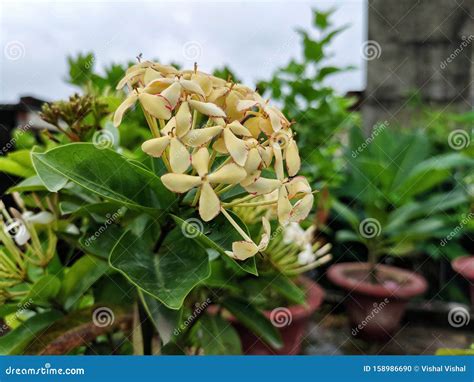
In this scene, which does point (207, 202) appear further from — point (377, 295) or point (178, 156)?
point (377, 295)

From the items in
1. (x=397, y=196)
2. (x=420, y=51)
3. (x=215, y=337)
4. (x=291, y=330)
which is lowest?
(x=291, y=330)

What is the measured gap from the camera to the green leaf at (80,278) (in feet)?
1.67

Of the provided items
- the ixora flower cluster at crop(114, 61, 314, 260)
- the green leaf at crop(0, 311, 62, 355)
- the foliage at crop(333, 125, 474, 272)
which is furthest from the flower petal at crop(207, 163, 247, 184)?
the foliage at crop(333, 125, 474, 272)

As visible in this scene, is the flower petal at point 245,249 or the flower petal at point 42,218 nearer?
the flower petal at point 245,249

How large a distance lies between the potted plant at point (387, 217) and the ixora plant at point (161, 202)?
3.55 feet

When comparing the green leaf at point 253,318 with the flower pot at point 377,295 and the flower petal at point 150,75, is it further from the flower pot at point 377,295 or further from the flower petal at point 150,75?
the flower pot at point 377,295

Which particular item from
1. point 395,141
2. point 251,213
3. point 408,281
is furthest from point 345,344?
point 251,213

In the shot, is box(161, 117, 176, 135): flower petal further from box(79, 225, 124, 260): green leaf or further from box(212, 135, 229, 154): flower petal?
box(79, 225, 124, 260): green leaf

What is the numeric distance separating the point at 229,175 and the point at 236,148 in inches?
0.8

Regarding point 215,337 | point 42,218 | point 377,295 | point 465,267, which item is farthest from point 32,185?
point 465,267

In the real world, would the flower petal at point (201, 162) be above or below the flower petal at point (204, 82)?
below

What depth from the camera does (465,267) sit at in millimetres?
1531

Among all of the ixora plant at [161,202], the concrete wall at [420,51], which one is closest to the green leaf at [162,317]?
the ixora plant at [161,202]

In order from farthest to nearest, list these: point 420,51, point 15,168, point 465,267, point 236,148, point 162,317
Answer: point 420,51 < point 465,267 < point 15,168 < point 162,317 < point 236,148
